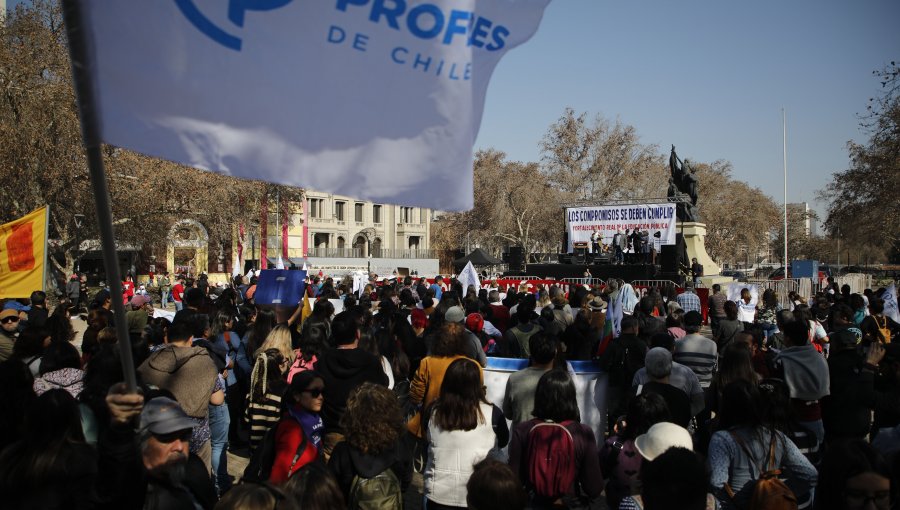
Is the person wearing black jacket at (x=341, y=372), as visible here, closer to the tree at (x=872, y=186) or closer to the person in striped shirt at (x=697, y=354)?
the person in striped shirt at (x=697, y=354)

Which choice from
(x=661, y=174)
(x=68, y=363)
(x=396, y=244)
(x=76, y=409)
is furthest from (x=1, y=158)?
(x=396, y=244)

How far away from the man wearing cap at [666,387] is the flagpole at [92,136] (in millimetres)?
3544

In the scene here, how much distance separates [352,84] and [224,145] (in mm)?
519

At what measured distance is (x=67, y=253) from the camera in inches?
1045

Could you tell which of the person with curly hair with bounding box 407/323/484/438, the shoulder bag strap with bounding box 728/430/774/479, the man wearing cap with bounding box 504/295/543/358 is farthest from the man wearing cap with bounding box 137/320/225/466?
the man wearing cap with bounding box 504/295/543/358

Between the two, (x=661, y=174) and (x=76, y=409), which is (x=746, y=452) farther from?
(x=661, y=174)

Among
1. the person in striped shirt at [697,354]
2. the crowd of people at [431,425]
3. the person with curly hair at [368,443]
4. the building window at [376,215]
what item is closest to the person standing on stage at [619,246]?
the crowd of people at [431,425]

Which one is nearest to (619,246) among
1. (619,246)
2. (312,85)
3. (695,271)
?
(619,246)

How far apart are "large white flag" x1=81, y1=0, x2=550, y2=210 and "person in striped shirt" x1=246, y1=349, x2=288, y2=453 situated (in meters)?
2.68

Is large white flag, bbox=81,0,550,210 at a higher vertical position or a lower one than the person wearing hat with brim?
higher

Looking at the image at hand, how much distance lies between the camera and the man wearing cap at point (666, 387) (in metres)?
4.84

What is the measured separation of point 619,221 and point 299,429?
31.5 meters

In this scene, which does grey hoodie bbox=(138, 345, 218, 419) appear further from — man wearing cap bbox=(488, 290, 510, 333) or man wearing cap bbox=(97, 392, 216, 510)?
man wearing cap bbox=(488, 290, 510, 333)

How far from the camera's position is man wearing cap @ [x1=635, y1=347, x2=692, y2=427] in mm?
4836
